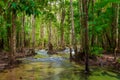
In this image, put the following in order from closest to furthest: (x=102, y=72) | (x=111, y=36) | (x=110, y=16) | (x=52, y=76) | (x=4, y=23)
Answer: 1. (x=52, y=76)
2. (x=102, y=72)
3. (x=4, y=23)
4. (x=110, y=16)
5. (x=111, y=36)

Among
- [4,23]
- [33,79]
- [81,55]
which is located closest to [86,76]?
[33,79]

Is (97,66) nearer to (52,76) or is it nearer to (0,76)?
(52,76)

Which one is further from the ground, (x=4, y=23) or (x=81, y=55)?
(x=4, y=23)

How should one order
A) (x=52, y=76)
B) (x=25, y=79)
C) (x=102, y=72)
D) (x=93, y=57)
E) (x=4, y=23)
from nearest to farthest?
(x=25, y=79)
(x=52, y=76)
(x=102, y=72)
(x=93, y=57)
(x=4, y=23)

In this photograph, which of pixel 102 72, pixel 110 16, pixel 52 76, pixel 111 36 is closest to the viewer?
pixel 52 76

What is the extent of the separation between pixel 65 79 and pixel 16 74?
3238 millimetres

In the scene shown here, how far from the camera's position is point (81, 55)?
19750mm

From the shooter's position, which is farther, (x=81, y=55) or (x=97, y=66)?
(x=81, y=55)

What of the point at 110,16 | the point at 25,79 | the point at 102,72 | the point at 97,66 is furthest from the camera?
the point at 110,16

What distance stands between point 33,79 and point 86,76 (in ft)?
10.2

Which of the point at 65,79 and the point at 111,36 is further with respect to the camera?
the point at 111,36

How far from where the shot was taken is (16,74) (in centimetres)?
1428

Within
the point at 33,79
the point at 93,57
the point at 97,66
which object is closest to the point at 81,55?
the point at 93,57

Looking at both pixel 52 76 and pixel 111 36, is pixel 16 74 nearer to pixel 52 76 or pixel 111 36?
pixel 52 76
